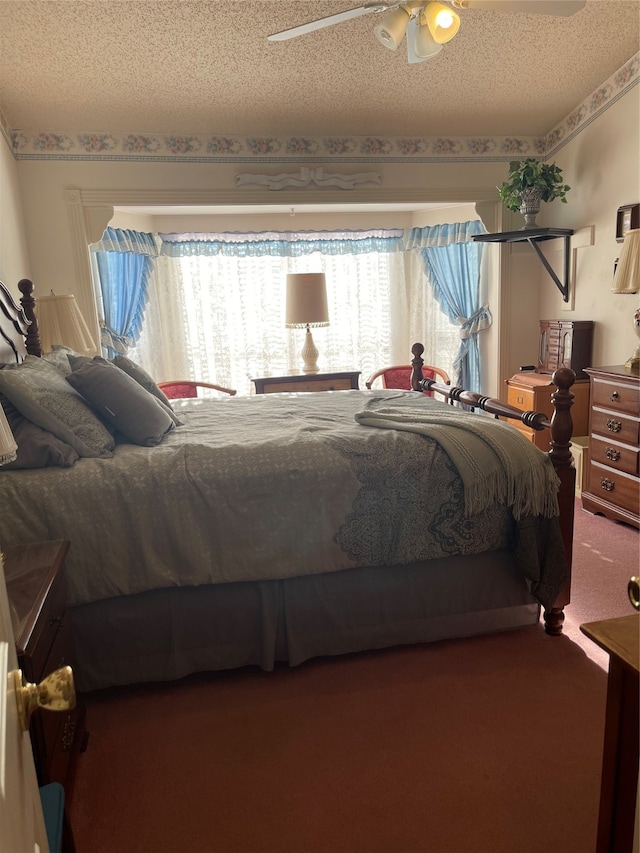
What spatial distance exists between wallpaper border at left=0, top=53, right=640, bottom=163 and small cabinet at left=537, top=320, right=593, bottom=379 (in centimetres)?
136

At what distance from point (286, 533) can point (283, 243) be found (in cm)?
371

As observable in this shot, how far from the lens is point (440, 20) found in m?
2.13

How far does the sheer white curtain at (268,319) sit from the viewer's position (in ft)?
16.5

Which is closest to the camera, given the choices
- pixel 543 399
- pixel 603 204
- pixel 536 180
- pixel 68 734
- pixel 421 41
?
pixel 68 734

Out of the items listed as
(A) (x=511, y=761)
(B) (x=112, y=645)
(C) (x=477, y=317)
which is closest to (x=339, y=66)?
(C) (x=477, y=317)

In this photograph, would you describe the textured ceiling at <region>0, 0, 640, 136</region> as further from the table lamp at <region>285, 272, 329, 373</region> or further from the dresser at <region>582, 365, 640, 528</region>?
the dresser at <region>582, 365, 640, 528</region>

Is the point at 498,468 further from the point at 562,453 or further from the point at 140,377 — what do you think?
the point at 140,377

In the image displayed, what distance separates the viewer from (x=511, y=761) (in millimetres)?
1641


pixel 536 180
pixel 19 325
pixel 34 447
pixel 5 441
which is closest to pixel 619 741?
pixel 5 441

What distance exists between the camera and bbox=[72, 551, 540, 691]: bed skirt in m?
1.95

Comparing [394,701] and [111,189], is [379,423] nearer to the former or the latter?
[394,701]

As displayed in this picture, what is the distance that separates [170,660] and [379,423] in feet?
3.80

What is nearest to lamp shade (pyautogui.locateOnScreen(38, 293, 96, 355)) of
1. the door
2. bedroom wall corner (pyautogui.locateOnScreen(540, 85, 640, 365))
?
the door

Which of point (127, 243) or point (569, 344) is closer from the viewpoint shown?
point (569, 344)
